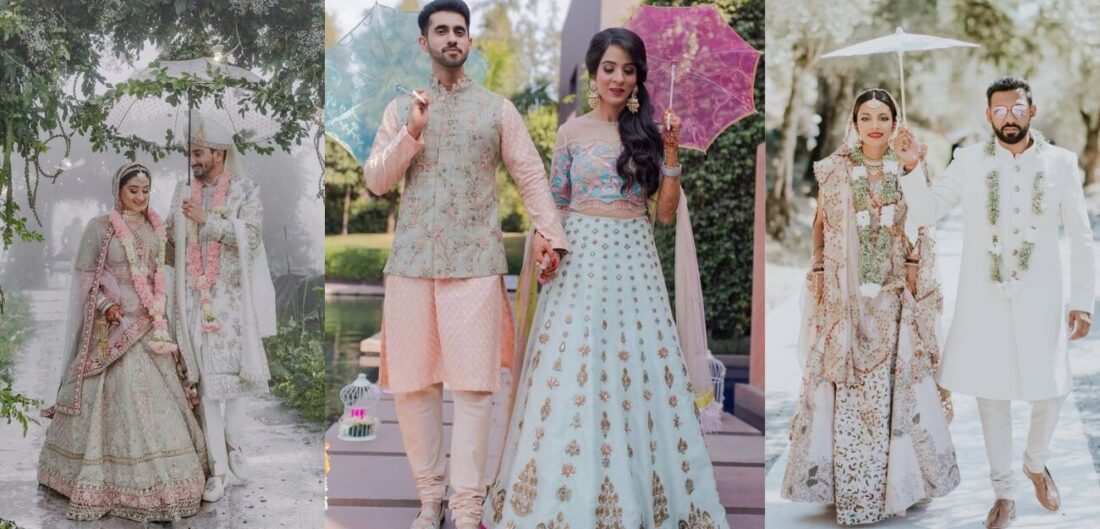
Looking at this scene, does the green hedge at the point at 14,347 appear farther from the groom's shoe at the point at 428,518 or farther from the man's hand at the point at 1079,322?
the man's hand at the point at 1079,322

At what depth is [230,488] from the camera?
4.02m

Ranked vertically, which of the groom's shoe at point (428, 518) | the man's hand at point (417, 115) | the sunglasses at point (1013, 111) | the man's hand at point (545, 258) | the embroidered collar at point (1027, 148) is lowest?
the groom's shoe at point (428, 518)

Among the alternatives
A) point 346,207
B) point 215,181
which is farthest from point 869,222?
point 346,207

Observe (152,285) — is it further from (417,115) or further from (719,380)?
(719,380)

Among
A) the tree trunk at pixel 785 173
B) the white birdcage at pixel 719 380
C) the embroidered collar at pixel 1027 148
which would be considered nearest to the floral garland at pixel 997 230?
the embroidered collar at pixel 1027 148

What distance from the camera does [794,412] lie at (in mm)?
4070

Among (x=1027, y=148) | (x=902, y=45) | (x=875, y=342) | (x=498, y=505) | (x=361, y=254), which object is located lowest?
(x=498, y=505)

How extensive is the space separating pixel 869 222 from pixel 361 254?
9731 mm

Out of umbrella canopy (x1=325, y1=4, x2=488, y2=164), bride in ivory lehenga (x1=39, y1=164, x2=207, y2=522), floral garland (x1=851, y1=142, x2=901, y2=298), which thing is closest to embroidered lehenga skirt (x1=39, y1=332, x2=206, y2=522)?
bride in ivory lehenga (x1=39, y1=164, x2=207, y2=522)

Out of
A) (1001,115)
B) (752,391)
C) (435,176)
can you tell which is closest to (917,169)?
(1001,115)

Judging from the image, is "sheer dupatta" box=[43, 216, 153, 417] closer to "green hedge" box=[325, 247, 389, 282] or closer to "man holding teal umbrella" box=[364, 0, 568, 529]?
"man holding teal umbrella" box=[364, 0, 568, 529]

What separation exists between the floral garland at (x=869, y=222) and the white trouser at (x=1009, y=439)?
2.09 feet

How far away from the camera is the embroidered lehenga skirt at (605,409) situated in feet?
11.2

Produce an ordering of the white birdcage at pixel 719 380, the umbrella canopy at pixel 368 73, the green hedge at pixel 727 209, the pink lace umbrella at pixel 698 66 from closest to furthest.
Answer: the umbrella canopy at pixel 368 73 < the pink lace umbrella at pixel 698 66 < the white birdcage at pixel 719 380 < the green hedge at pixel 727 209
